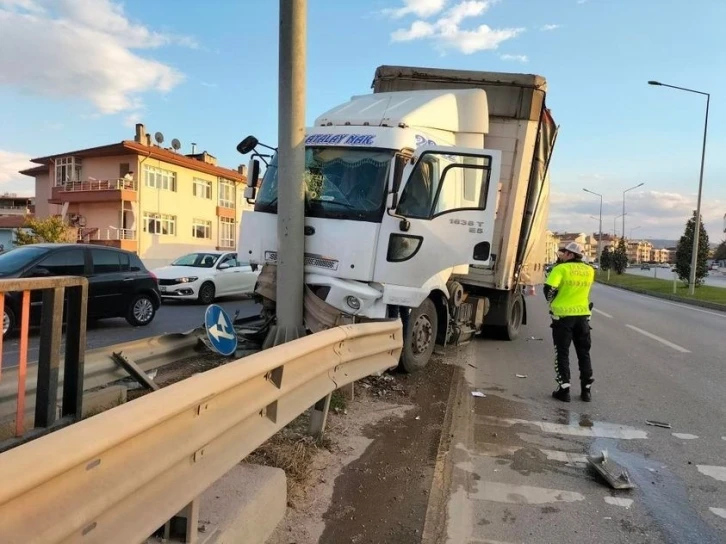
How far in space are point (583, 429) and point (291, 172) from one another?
12.6ft

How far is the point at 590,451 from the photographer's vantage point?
192 inches

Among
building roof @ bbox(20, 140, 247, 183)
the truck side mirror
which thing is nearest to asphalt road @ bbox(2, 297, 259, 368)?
the truck side mirror

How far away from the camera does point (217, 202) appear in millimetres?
46938

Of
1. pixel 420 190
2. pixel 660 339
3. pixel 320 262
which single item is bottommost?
pixel 660 339

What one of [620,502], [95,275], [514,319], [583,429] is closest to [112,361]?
[620,502]

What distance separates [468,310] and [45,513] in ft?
25.0

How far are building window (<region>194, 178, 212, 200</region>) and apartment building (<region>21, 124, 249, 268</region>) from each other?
0.08 meters

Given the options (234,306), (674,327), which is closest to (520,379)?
(674,327)

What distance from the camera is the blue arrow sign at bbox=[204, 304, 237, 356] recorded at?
514cm

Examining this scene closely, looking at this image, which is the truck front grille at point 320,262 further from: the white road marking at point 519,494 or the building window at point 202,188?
the building window at point 202,188

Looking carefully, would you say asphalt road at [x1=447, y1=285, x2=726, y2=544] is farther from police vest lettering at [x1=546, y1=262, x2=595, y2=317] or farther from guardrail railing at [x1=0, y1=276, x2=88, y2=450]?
guardrail railing at [x1=0, y1=276, x2=88, y2=450]

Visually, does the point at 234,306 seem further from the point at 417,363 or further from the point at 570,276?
the point at 570,276

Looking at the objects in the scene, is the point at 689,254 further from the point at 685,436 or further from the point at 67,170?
the point at 67,170

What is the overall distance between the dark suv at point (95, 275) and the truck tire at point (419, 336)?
224 inches
